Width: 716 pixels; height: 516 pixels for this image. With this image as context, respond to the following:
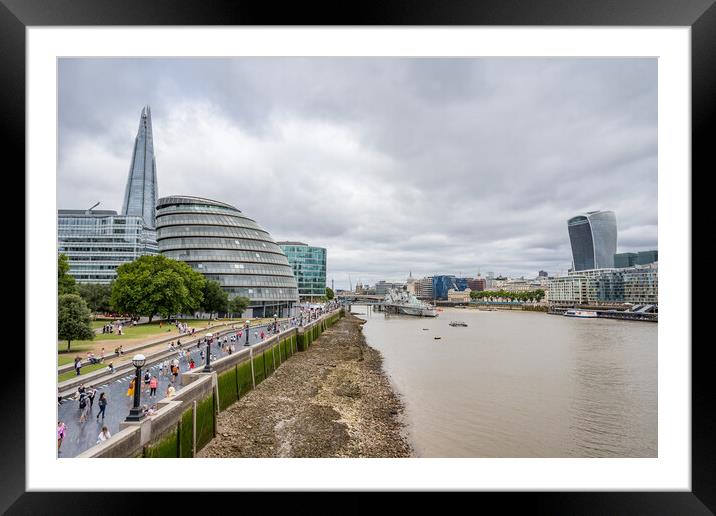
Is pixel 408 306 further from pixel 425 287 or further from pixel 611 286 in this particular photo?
pixel 425 287

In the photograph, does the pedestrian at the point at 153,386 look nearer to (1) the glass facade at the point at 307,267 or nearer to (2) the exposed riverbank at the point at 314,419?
(2) the exposed riverbank at the point at 314,419

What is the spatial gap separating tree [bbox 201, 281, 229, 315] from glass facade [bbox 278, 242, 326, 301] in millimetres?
31858

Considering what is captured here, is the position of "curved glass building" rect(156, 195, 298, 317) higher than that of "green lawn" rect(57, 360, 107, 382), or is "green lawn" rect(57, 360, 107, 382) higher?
"curved glass building" rect(156, 195, 298, 317)

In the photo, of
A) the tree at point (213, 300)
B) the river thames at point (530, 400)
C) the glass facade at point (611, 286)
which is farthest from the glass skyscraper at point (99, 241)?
the glass facade at point (611, 286)

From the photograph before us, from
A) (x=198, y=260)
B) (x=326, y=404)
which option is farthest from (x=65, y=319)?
(x=198, y=260)

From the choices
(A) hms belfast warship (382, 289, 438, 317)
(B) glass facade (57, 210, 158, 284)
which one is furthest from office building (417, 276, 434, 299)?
(B) glass facade (57, 210, 158, 284)

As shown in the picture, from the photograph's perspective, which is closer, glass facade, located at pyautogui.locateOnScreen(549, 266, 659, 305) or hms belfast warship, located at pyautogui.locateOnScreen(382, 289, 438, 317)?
glass facade, located at pyautogui.locateOnScreen(549, 266, 659, 305)

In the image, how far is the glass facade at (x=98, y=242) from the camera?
32406mm

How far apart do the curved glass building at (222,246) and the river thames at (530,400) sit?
1239 cm

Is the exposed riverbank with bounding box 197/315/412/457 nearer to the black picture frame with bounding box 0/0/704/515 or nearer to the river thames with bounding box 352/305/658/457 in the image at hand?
the river thames with bounding box 352/305/658/457

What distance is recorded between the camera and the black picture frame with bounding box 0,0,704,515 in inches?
108
